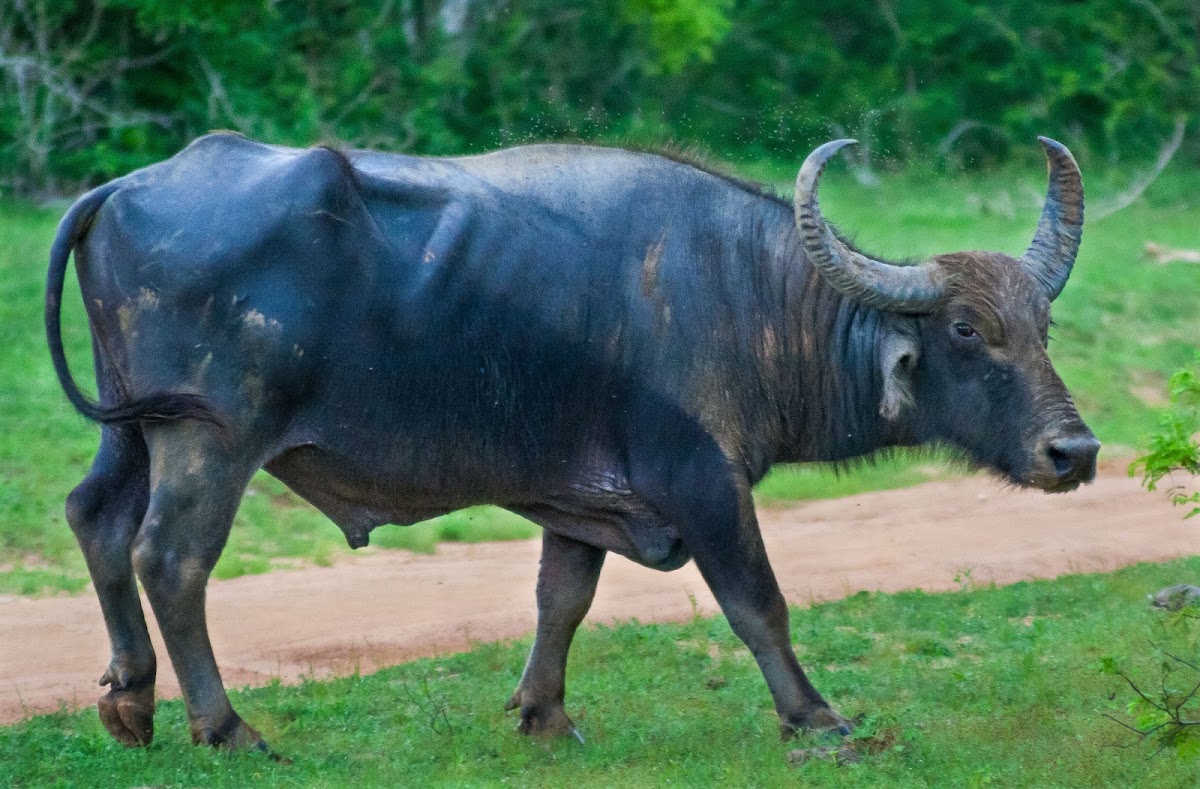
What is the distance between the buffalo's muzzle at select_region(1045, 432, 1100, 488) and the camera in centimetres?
622

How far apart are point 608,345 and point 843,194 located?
37.2 feet

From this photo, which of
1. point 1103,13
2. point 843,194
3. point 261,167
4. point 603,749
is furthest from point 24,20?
point 1103,13

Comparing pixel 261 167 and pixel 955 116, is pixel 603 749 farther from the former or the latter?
pixel 955 116

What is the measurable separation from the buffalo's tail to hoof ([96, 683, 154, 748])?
1069mm

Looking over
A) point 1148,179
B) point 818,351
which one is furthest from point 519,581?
point 1148,179

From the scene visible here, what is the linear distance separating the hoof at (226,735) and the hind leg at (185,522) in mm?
20

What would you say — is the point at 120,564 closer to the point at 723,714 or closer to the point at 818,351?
the point at 723,714

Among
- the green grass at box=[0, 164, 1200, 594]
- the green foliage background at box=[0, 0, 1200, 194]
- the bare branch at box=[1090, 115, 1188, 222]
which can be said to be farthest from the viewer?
the bare branch at box=[1090, 115, 1188, 222]

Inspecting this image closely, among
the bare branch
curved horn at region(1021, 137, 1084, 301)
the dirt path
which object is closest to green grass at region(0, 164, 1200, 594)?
the bare branch

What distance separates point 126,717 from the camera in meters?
6.26

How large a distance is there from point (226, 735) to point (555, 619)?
4.38 ft

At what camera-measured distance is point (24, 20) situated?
1449 cm

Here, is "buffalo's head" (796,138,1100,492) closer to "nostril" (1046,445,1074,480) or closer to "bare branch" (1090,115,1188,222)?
"nostril" (1046,445,1074,480)

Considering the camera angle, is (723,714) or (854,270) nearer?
(854,270)
